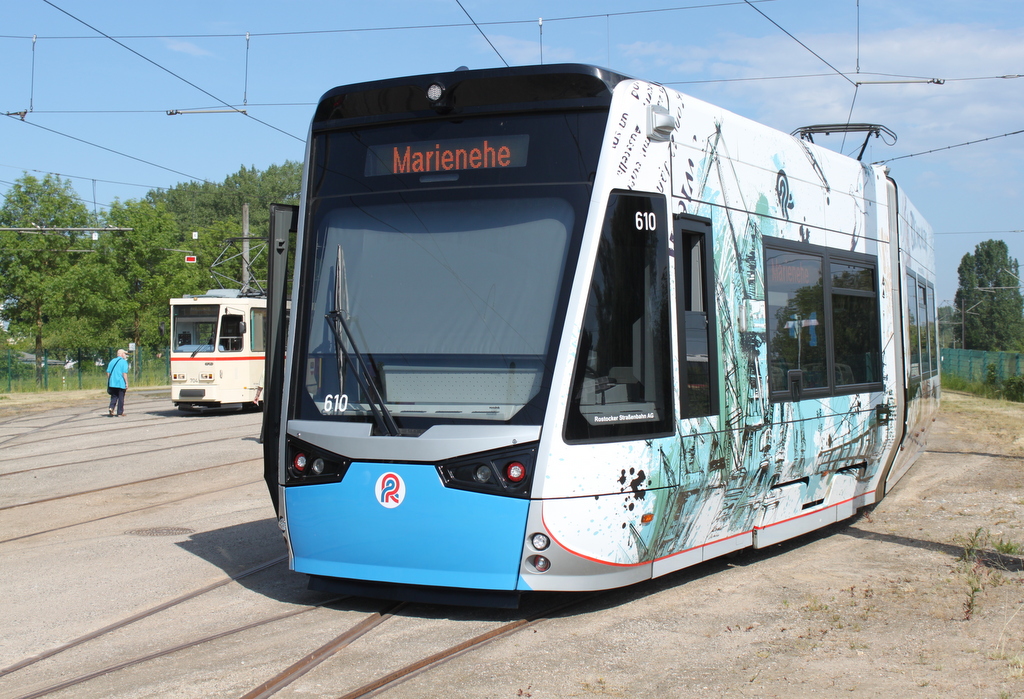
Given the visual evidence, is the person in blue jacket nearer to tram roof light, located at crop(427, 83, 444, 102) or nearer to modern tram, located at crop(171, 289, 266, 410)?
modern tram, located at crop(171, 289, 266, 410)

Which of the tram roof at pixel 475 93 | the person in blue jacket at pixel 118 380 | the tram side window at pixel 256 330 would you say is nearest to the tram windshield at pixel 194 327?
the tram side window at pixel 256 330

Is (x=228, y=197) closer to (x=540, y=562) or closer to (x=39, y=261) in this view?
(x=39, y=261)

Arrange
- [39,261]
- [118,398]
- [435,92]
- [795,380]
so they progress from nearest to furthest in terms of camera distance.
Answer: [435,92] → [795,380] → [118,398] → [39,261]

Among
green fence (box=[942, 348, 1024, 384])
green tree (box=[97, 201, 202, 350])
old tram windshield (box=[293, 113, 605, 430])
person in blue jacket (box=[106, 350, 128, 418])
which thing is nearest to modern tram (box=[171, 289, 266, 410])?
person in blue jacket (box=[106, 350, 128, 418])

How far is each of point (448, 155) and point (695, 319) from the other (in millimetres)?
1784

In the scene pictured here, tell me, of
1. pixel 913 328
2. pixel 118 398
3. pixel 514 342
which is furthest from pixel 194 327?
pixel 514 342

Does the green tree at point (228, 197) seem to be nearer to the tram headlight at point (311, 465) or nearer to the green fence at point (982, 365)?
Result: the green fence at point (982, 365)

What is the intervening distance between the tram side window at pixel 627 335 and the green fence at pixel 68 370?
36.8m

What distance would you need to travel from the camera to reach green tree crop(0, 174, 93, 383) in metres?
39.9

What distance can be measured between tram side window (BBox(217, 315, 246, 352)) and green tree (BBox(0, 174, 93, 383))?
59.0 ft

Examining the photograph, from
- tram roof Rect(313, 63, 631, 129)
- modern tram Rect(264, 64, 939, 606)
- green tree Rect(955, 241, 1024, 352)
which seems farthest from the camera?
green tree Rect(955, 241, 1024, 352)

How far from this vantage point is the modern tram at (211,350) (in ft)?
81.4

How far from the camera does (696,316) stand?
6129 mm

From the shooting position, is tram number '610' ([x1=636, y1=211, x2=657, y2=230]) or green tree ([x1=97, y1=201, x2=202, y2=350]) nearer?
tram number '610' ([x1=636, y1=211, x2=657, y2=230])
